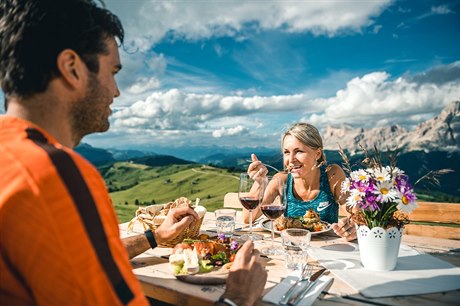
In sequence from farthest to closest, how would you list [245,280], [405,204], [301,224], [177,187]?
[177,187] < [301,224] < [405,204] < [245,280]

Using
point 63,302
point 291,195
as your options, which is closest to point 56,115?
point 63,302

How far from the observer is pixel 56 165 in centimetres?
113

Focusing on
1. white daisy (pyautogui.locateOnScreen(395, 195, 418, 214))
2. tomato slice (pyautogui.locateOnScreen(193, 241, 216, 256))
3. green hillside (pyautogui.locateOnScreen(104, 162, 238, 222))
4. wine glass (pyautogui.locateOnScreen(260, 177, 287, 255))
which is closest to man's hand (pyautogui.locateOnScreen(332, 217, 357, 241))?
wine glass (pyautogui.locateOnScreen(260, 177, 287, 255))

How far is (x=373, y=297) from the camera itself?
2.02m

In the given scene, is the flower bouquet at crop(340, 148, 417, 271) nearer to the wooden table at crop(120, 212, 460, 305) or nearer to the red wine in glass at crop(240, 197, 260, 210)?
the wooden table at crop(120, 212, 460, 305)

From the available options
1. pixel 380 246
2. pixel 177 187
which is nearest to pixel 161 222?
pixel 380 246

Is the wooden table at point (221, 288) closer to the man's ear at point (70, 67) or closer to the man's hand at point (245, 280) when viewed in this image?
the man's hand at point (245, 280)

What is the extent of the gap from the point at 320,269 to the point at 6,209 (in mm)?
2028

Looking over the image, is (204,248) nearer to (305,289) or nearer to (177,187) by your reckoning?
(305,289)

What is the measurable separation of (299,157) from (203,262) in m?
2.63

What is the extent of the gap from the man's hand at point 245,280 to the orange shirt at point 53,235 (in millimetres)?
855

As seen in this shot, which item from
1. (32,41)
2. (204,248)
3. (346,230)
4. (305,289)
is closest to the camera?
(32,41)

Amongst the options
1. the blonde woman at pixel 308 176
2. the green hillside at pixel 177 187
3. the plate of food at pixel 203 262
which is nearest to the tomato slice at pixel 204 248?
the plate of food at pixel 203 262

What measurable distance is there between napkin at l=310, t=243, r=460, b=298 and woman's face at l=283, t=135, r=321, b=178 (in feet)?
6.21
